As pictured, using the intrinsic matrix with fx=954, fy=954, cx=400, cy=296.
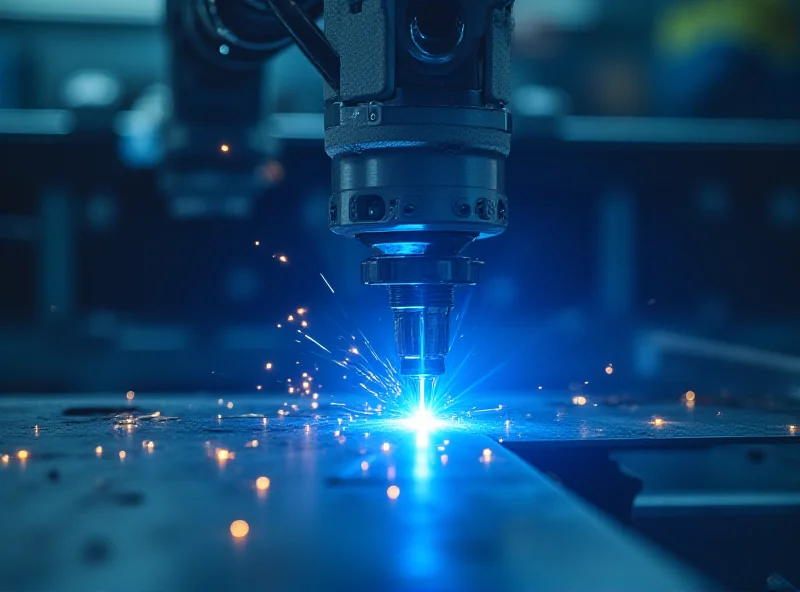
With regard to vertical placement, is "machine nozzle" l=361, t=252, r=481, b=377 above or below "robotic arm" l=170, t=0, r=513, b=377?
below

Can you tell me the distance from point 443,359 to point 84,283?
1.74 m

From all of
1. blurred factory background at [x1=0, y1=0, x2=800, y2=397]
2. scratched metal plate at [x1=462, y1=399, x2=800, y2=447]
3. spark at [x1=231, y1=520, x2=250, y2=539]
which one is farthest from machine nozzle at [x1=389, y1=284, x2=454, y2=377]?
blurred factory background at [x1=0, y1=0, x2=800, y2=397]

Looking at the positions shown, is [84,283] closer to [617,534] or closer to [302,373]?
[302,373]

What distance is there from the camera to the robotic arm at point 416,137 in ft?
3.40

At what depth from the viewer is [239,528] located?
71 cm

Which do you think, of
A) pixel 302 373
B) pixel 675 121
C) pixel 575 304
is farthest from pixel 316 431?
pixel 675 121

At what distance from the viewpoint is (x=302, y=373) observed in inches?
101

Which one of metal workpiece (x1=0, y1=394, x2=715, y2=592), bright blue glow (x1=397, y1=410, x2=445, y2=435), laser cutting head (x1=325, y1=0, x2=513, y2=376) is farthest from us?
bright blue glow (x1=397, y1=410, x2=445, y2=435)

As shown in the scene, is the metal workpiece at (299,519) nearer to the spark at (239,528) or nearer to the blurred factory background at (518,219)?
the spark at (239,528)

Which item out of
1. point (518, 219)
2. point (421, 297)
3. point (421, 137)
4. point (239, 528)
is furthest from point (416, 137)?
point (518, 219)

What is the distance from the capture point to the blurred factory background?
8.32 feet

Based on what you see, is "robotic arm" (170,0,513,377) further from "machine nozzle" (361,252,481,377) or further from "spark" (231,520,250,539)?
"spark" (231,520,250,539)

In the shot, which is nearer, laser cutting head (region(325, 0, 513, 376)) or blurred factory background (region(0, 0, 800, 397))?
laser cutting head (region(325, 0, 513, 376))

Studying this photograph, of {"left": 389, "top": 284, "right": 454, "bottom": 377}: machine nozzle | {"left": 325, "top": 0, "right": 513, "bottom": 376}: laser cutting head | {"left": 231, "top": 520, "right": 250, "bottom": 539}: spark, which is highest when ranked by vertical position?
{"left": 325, "top": 0, "right": 513, "bottom": 376}: laser cutting head
